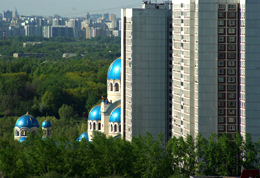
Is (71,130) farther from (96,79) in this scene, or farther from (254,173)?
(96,79)

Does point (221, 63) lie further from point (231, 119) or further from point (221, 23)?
point (231, 119)

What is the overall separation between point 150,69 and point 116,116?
10368mm

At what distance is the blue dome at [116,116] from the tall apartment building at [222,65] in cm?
1469

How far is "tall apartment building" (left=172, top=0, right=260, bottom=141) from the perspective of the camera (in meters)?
58.8

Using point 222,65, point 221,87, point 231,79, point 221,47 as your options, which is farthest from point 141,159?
point 221,47

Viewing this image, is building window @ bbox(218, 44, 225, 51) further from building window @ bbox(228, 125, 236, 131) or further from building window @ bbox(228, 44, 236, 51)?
building window @ bbox(228, 125, 236, 131)

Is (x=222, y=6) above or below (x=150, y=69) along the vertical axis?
above

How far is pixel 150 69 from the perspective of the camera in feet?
217

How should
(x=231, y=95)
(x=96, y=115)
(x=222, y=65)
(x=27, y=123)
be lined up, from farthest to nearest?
(x=27, y=123), (x=96, y=115), (x=231, y=95), (x=222, y=65)

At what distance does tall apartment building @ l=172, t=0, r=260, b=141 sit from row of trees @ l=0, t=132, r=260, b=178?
60.0 inches

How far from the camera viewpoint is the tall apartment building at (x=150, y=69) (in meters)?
65.7

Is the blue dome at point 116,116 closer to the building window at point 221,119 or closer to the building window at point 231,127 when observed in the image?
the building window at point 221,119

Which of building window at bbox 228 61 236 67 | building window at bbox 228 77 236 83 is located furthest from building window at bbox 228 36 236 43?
building window at bbox 228 77 236 83

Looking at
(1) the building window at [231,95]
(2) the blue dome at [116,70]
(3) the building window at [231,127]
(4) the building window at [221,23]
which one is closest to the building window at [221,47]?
(4) the building window at [221,23]
